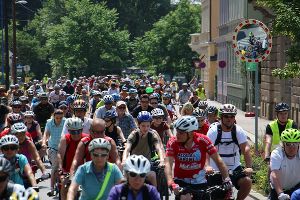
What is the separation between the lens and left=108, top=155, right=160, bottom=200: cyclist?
7391mm

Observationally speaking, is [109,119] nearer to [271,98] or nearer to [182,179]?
[182,179]

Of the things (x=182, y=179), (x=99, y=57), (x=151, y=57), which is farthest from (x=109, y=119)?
(x=151, y=57)

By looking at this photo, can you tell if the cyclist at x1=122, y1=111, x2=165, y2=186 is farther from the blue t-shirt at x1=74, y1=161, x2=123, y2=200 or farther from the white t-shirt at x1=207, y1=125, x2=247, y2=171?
the blue t-shirt at x1=74, y1=161, x2=123, y2=200

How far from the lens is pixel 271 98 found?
120ft

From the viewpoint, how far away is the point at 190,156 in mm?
9812

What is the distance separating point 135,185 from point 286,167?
245cm

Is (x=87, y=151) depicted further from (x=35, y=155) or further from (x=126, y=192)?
(x=126, y=192)

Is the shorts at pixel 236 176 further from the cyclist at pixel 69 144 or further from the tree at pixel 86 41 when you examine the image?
the tree at pixel 86 41

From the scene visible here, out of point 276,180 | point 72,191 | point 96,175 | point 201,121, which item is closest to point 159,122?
point 201,121

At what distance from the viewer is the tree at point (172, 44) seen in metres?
80.6

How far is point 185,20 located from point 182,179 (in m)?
72.8

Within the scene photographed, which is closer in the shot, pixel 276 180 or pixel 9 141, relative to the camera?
pixel 276 180

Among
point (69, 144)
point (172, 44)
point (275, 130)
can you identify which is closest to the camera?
point (69, 144)

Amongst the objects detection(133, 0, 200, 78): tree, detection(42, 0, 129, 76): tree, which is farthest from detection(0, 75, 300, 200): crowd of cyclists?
detection(133, 0, 200, 78): tree
